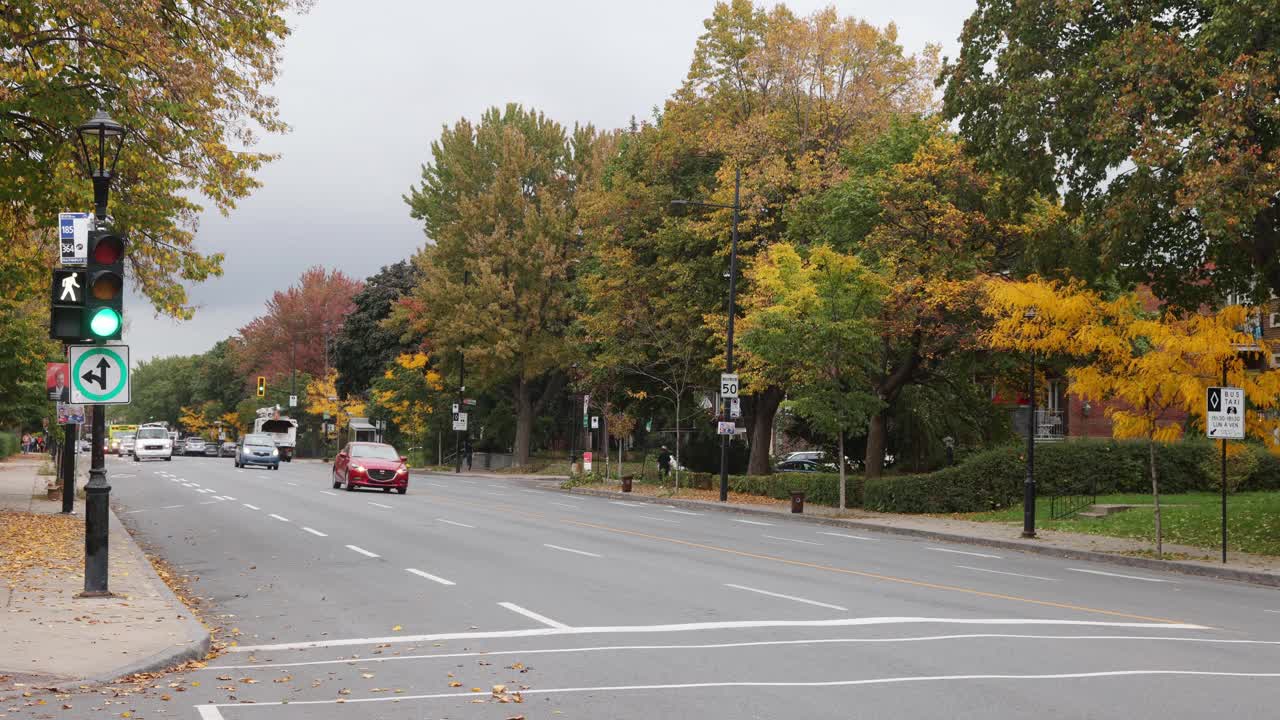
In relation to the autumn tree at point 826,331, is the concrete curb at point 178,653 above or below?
below

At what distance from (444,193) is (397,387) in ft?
42.9

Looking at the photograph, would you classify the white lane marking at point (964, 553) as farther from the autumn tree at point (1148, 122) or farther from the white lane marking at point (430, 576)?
the white lane marking at point (430, 576)

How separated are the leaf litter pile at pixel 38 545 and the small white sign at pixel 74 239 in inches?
143

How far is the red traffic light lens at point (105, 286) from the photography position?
501 inches

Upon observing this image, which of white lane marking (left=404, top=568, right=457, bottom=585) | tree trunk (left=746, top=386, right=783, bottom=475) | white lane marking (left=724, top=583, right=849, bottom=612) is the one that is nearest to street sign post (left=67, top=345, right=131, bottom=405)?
white lane marking (left=404, top=568, right=457, bottom=585)

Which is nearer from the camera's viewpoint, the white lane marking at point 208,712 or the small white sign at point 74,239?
the white lane marking at point 208,712

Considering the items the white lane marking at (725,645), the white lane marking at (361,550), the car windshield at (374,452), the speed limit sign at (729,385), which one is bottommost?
the white lane marking at (361,550)

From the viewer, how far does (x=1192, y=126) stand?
2095 cm

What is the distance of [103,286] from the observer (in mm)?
12766

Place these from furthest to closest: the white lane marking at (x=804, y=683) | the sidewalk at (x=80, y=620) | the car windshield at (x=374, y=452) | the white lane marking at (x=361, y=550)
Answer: the car windshield at (x=374, y=452), the white lane marking at (x=361, y=550), the sidewalk at (x=80, y=620), the white lane marking at (x=804, y=683)

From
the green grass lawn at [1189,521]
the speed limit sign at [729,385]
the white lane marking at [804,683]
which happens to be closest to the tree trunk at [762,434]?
the speed limit sign at [729,385]

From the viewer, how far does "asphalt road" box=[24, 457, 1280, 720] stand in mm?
8242

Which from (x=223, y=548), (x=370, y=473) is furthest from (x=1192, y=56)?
(x=370, y=473)

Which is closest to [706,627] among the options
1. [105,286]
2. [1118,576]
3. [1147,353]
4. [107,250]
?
[105,286]
